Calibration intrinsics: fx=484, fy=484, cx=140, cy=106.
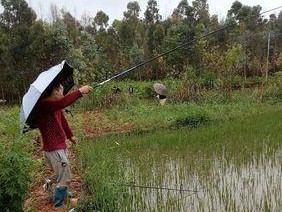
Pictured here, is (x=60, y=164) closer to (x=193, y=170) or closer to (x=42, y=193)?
(x=42, y=193)

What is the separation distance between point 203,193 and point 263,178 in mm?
1085

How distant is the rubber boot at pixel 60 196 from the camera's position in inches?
197

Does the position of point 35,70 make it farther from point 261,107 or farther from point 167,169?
point 167,169

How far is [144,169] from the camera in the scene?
6902 mm

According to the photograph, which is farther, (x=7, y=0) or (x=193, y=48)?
(x=193, y=48)

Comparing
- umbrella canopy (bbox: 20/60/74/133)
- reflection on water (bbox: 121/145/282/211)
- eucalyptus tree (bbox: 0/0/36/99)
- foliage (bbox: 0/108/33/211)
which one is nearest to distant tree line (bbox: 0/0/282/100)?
eucalyptus tree (bbox: 0/0/36/99)

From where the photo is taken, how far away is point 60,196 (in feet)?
16.6

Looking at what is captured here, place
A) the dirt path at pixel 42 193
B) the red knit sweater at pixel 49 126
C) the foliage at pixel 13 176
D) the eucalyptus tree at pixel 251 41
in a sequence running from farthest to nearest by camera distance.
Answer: the eucalyptus tree at pixel 251 41 < the dirt path at pixel 42 193 < the red knit sweater at pixel 49 126 < the foliage at pixel 13 176

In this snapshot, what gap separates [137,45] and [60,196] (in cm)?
2144

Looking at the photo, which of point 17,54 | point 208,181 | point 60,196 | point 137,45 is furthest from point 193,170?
point 137,45

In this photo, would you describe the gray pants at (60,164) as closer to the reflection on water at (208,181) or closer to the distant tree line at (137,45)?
the reflection on water at (208,181)

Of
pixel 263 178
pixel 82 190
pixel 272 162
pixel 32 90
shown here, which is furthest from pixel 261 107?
pixel 32 90

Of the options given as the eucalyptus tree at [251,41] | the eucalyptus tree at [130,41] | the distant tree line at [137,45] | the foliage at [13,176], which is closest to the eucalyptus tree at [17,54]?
the distant tree line at [137,45]

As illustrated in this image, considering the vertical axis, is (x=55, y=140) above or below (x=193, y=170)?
above
